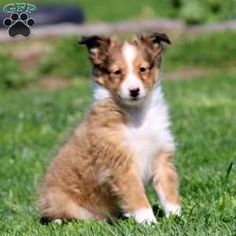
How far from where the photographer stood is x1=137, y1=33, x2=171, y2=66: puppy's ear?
6509 millimetres

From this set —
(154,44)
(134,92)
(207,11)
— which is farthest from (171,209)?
(207,11)

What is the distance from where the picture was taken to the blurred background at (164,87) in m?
7.22

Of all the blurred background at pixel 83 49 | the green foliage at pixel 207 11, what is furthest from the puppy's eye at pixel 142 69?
the green foliage at pixel 207 11

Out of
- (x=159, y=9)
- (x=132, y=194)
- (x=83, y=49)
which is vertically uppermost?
(x=132, y=194)

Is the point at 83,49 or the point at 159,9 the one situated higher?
the point at 83,49

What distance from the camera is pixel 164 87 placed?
55.7 ft

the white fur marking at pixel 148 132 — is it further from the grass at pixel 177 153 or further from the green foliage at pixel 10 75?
the green foliage at pixel 10 75

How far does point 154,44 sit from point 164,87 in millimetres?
10424

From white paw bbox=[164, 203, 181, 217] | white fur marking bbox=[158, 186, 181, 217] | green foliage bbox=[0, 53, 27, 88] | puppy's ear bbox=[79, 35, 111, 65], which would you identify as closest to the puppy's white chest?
white fur marking bbox=[158, 186, 181, 217]

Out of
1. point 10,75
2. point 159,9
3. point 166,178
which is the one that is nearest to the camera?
point 166,178

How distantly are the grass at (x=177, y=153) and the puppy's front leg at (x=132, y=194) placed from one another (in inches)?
5.2

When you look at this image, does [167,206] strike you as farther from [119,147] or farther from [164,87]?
[164,87]

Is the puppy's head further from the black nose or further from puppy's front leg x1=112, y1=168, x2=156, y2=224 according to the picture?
puppy's front leg x1=112, y1=168, x2=156, y2=224

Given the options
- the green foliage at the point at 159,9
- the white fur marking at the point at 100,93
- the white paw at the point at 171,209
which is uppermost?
the white fur marking at the point at 100,93
